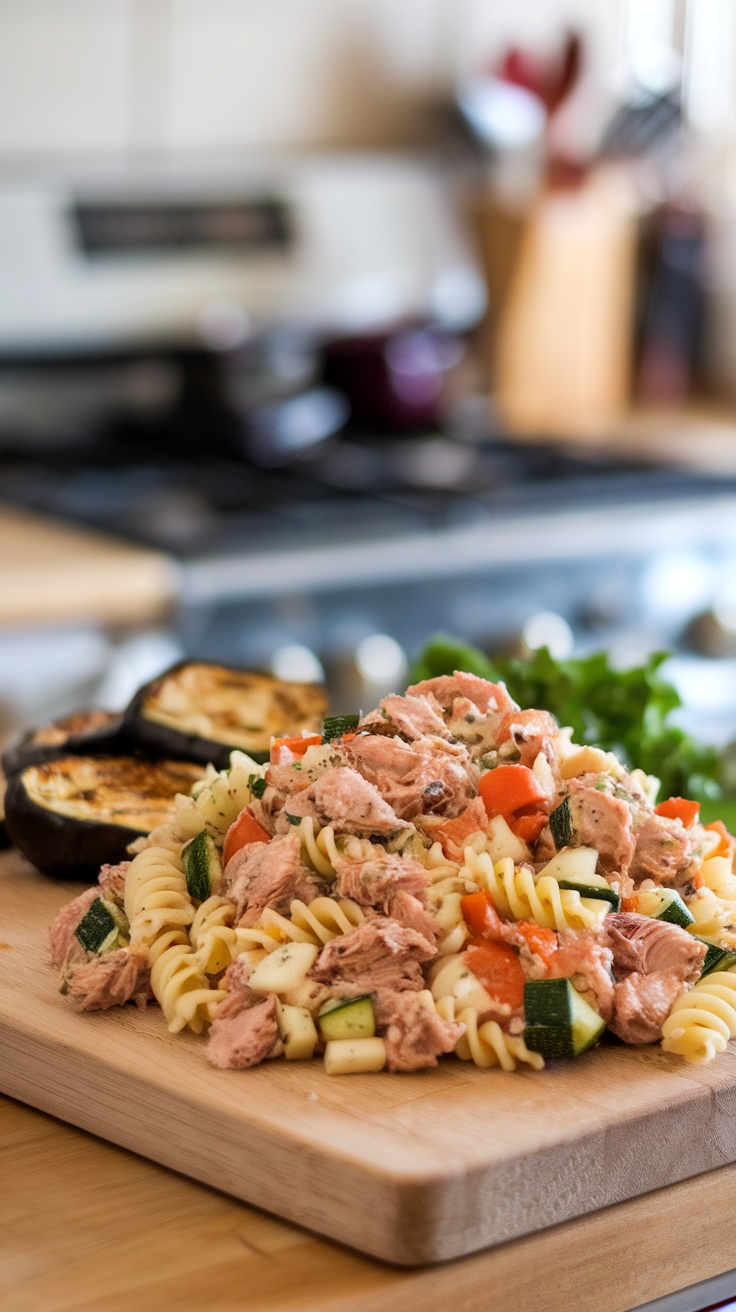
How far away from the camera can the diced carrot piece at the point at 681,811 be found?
151cm

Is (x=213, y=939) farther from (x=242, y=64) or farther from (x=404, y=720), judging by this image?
(x=242, y=64)

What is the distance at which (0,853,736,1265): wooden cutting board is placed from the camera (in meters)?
1.10

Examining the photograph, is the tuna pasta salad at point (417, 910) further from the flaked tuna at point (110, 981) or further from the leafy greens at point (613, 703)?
the leafy greens at point (613, 703)

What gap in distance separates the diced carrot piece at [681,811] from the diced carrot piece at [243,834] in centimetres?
37

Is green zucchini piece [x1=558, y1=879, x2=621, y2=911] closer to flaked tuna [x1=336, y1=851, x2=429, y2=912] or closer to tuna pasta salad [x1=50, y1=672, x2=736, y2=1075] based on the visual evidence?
tuna pasta salad [x1=50, y1=672, x2=736, y2=1075]

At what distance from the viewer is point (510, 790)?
138 cm

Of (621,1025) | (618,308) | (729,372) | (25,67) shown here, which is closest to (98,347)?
(25,67)

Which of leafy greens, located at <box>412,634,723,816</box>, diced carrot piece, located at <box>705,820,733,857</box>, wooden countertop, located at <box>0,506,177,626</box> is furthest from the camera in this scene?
wooden countertop, located at <box>0,506,177,626</box>

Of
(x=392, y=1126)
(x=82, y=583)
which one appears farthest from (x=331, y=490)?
(x=392, y=1126)

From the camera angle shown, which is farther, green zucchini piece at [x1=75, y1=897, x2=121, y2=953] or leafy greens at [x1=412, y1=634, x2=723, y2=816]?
leafy greens at [x1=412, y1=634, x2=723, y2=816]

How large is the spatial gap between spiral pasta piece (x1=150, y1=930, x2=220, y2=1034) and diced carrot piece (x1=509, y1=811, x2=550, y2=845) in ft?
0.92

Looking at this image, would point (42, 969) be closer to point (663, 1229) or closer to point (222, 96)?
point (663, 1229)

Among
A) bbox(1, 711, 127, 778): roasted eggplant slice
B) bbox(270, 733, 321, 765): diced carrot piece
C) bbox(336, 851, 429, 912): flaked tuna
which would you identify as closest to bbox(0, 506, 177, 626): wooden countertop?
bbox(1, 711, 127, 778): roasted eggplant slice

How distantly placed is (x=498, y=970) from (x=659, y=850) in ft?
0.71
